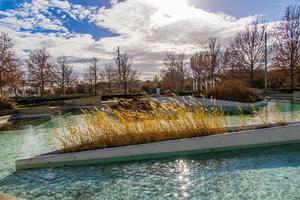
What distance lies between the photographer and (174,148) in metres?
5.62

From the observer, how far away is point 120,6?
12.0 meters

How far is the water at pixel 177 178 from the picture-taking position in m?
3.73

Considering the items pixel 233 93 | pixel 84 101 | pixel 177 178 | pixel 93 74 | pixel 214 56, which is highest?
pixel 214 56

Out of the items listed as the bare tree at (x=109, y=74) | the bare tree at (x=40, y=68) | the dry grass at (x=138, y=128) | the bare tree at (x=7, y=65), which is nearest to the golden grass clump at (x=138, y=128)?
the dry grass at (x=138, y=128)

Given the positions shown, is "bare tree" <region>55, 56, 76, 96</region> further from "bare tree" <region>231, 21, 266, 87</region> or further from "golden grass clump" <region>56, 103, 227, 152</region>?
"golden grass clump" <region>56, 103, 227, 152</region>

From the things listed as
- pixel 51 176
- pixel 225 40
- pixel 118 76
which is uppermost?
pixel 225 40

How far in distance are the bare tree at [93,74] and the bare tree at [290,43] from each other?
17281 mm

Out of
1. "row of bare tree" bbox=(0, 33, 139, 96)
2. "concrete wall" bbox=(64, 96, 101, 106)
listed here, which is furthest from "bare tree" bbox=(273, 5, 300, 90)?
"concrete wall" bbox=(64, 96, 101, 106)

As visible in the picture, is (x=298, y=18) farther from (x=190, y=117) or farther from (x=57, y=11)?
(x=190, y=117)

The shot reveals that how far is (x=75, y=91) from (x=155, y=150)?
3025 centimetres

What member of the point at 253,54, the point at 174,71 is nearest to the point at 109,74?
the point at 174,71

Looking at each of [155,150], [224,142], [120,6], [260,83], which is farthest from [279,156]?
[260,83]

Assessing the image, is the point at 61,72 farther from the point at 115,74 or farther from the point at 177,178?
the point at 177,178

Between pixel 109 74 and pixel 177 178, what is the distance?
29.4 metres
